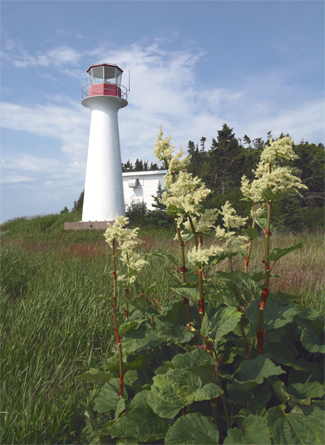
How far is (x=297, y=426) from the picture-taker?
130cm

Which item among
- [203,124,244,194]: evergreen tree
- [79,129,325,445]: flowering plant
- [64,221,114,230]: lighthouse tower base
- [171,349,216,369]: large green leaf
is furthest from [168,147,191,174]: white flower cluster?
[203,124,244,194]: evergreen tree

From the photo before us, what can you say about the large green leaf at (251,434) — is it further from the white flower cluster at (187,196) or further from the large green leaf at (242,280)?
the white flower cluster at (187,196)

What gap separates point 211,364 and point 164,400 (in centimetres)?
27

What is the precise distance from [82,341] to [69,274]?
1673 mm

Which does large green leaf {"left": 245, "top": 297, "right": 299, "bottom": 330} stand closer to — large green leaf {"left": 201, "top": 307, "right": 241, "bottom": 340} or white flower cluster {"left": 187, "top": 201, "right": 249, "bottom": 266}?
large green leaf {"left": 201, "top": 307, "right": 241, "bottom": 340}

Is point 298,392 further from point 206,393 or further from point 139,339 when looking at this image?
point 139,339

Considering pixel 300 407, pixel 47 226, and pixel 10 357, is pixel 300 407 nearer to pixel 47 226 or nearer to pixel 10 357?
pixel 10 357

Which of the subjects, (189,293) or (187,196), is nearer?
(187,196)

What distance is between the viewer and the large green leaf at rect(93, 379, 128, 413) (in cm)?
154

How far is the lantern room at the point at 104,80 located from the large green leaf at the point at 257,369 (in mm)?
15827

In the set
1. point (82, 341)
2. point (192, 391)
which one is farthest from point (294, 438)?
point (82, 341)

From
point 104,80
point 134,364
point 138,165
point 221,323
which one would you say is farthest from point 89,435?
point 138,165

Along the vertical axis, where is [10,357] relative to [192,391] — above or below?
below

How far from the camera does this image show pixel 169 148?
5.54 ft
